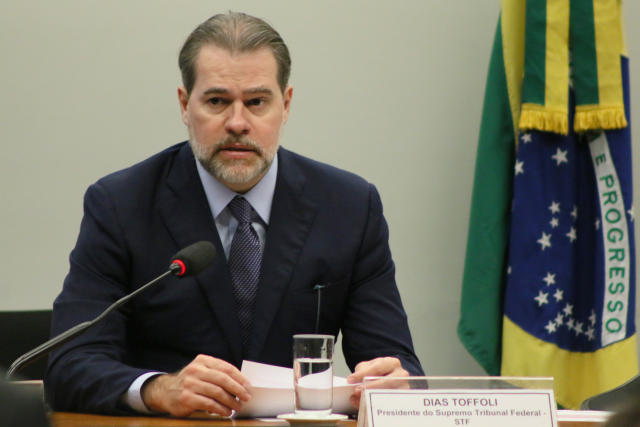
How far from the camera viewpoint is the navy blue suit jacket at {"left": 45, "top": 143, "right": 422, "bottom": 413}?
7.54 feet

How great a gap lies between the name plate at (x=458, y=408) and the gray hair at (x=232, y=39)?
1212 millimetres

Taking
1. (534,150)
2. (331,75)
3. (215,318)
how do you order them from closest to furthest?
1. (215,318)
2. (534,150)
3. (331,75)

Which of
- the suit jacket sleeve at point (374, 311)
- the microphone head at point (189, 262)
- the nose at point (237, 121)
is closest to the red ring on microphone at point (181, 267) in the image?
the microphone head at point (189, 262)

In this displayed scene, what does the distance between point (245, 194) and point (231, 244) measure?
0.18 m

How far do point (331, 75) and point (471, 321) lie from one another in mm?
Answer: 1186

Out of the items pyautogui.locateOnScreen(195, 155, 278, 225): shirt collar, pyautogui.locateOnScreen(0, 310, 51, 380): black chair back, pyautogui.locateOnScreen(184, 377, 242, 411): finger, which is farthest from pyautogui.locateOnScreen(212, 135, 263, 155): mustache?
pyautogui.locateOnScreen(184, 377, 242, 411): finger

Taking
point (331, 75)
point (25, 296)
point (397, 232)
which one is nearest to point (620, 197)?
point (397, 232)

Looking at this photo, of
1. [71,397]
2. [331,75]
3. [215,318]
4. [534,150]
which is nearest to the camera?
[71,397]

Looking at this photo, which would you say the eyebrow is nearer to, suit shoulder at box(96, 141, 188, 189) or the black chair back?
suit shoulder at box(96, 141, 188, 189)

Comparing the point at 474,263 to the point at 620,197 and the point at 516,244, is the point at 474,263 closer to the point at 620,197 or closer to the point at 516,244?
the point at 516,244

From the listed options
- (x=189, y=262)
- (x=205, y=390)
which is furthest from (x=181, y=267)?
(x=205, y=390)

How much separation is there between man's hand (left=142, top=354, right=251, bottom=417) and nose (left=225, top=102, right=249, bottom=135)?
747mm

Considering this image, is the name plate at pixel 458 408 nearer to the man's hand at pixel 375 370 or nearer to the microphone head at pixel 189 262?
the man's hand at pixel 375 370

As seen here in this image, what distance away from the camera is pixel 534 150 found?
3469 millimetres
